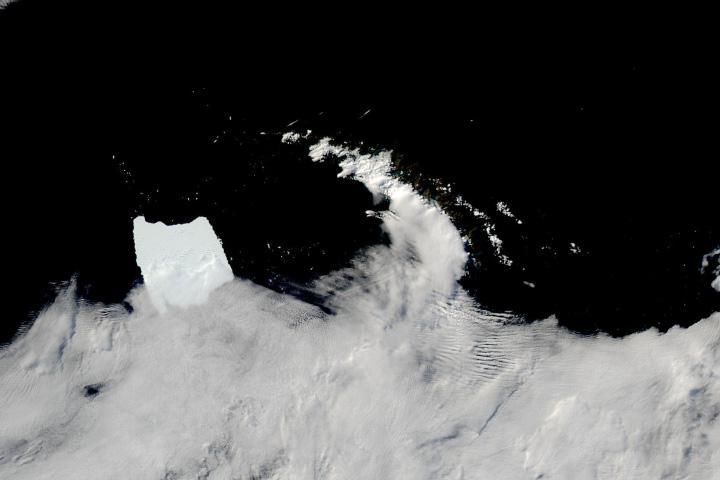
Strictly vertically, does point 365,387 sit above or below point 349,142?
below

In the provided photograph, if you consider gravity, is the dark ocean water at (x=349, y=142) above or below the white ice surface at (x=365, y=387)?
above

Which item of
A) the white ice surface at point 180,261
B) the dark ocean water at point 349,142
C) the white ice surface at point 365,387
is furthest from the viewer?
the white ice surface at point 180,261

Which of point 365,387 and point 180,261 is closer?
point 365,387

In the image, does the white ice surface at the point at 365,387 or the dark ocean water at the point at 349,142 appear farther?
the white ice surface at the point at 365,387

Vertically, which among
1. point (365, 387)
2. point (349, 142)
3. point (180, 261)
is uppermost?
point (349, 142)

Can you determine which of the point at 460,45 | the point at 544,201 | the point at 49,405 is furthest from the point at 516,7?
the point at 49,405
